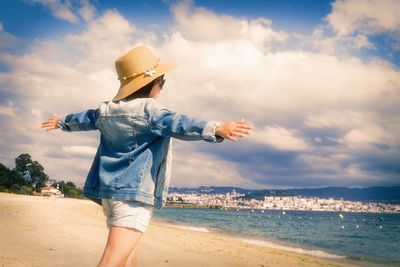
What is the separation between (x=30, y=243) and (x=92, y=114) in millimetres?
5353

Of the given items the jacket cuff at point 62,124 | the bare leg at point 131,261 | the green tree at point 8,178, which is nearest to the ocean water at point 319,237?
the bare leg at point 131,261

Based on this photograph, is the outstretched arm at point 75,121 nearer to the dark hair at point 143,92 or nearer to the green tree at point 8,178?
the dark hair at point 143,92

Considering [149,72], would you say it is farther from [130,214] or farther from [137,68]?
[130,214]

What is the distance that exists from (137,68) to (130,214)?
1.11 metres

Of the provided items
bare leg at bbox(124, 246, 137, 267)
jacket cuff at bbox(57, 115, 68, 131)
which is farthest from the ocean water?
jacket cuff at bbox(57, 115, 68, 131)

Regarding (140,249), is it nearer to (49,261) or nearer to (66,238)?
(66,238)

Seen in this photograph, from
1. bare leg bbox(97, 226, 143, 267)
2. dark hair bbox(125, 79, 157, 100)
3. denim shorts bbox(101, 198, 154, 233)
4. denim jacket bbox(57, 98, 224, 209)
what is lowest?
bare leg bbox(97, 226, 143, 267)

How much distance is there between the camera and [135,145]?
280cm

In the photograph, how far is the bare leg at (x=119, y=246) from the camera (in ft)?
8.38

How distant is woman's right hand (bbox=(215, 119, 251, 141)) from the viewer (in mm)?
2430

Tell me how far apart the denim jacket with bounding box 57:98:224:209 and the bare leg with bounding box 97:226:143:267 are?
225 mm

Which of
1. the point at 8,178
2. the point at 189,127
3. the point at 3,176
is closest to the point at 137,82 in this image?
the point at 189,127

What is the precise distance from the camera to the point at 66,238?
875cm

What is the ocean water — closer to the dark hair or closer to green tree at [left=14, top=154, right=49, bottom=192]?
the dark hair
